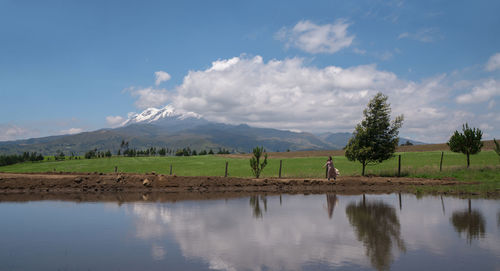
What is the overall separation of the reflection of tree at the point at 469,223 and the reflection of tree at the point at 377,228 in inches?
79.8

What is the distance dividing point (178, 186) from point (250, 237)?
15831 mm

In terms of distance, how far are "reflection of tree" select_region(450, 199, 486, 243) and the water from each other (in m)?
0.03

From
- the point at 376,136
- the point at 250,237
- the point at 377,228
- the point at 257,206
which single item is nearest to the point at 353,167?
the point at 376,136

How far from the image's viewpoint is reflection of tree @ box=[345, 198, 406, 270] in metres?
8.43

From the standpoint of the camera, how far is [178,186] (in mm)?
25141

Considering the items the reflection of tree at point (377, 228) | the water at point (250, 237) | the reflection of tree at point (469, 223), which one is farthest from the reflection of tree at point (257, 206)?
the reflection of tree at point (469, 223)

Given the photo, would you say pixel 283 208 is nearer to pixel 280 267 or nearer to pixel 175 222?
pixel 175 222

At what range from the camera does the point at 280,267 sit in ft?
24.9

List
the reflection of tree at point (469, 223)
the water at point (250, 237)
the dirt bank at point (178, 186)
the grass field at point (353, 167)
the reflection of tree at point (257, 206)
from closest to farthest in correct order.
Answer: the water at point (250, 237)
the reflection of tree at point (469, 223)
the reflection of tree at point (257, 206)
the dirt bank at point (178, 186)
the grass field at point (353, 167)

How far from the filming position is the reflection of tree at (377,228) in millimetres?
8430

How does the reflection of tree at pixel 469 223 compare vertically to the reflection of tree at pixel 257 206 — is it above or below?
above

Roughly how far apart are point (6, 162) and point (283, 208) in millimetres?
140501

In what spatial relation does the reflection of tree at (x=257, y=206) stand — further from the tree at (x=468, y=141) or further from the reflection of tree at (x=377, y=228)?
the tree at (x=468, y=141)

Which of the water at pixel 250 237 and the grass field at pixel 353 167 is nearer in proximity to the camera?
the water at pixel 250 237
